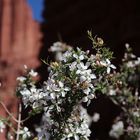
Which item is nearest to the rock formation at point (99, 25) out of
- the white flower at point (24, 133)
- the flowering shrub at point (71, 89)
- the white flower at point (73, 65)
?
the white flower at point (24, 133)

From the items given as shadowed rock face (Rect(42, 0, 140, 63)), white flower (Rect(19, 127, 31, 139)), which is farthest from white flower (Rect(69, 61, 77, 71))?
shadowed rock face (Rect(42, 0, 140, 63))

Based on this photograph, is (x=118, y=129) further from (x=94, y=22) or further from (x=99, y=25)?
(x=94, y=22)

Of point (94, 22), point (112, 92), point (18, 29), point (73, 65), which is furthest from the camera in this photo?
point (18, 29)

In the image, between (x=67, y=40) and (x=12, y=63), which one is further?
(x=12, y=63)

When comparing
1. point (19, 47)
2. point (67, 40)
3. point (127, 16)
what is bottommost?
point (127, 16)

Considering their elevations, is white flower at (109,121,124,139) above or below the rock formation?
below

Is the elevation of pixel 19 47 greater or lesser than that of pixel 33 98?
greater

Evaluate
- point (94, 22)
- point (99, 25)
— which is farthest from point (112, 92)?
point (94, 22)

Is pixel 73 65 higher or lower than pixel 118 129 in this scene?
lower

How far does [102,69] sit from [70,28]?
1294 centimetres

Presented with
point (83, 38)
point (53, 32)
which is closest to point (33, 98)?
point (83, 38)

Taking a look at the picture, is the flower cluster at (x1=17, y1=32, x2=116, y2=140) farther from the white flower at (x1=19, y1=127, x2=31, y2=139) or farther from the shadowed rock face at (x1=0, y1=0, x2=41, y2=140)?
the shadowed rock face at (x1=0, y1=0, x2=41, y2=140)

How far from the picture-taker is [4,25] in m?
56.8

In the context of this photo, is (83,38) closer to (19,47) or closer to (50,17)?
(50,17)
